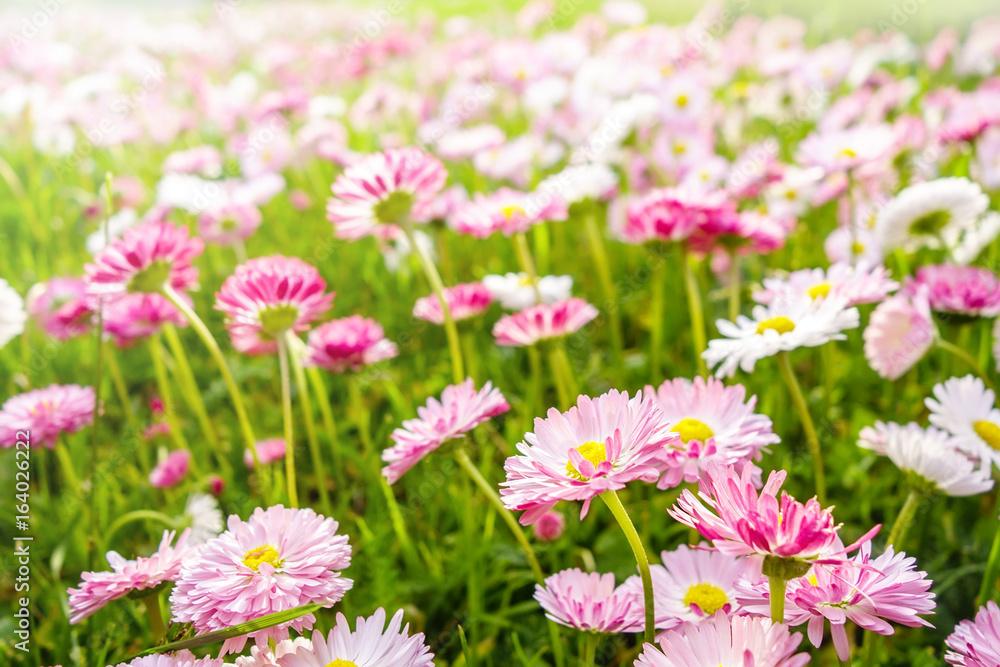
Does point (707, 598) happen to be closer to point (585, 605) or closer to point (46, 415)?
point (585, 605)

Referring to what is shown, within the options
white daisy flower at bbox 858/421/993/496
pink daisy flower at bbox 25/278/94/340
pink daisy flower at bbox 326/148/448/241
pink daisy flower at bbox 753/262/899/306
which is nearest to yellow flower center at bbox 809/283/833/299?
pink daisy flower at bbox 753/262/899/306

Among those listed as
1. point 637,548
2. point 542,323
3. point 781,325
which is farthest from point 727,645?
point 542,323

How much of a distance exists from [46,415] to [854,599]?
1.12 meters

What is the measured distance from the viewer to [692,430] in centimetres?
77

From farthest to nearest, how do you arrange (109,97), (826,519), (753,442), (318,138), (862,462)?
(109,97)
(318,138)
(862,462)
(753,442)
(826,519)

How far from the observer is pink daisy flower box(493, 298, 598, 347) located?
1.10 metres

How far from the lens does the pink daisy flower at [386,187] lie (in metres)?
1.10

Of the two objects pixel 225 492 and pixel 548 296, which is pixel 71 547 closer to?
pixel 225 492

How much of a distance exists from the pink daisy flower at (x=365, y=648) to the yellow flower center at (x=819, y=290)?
691 millimetres

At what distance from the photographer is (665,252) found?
4.31 ft

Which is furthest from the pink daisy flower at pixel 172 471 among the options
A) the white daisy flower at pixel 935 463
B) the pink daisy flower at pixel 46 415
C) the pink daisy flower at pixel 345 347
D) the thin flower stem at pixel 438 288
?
the white daisy flower at pixel 935 463

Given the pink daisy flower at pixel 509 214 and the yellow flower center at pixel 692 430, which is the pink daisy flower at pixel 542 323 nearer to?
the pink daisy flower at pixel 509 214

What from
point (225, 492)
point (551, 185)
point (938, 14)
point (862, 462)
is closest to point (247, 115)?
point (551, 185)

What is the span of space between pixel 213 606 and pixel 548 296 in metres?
1.01
